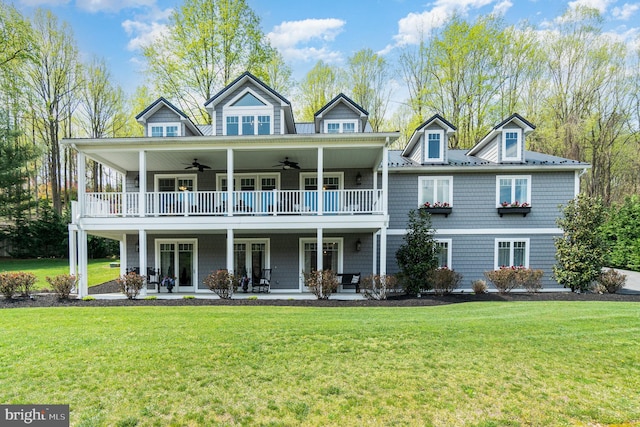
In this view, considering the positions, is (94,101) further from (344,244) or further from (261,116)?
(344,244)

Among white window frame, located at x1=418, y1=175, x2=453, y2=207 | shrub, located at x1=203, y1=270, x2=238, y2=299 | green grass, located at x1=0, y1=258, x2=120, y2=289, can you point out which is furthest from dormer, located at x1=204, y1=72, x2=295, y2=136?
green grass, located at x1=0, y1=258, x2=120, y2=289

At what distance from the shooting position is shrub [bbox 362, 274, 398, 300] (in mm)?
9766

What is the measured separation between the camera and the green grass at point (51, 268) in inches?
579

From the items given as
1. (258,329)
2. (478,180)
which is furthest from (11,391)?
(478,180)

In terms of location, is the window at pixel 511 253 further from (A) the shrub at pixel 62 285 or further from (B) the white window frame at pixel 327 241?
Answer: (A) the shrub at pixel 62 285

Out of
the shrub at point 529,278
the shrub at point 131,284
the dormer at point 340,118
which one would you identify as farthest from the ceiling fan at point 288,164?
the shrub at point 529,278

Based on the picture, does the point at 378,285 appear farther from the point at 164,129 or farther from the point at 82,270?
the point at 164,129

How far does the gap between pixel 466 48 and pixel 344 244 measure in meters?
17.8

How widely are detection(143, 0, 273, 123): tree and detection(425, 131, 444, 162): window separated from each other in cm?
1356

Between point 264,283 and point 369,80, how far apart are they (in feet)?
65.2

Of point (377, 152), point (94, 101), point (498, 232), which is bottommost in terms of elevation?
point (498, 232)

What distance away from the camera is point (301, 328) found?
6.18 metres

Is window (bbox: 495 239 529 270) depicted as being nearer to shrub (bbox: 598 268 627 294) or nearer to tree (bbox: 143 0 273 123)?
shrub (bbox: 598 268 627 294)

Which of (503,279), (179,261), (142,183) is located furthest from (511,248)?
(142,183)
